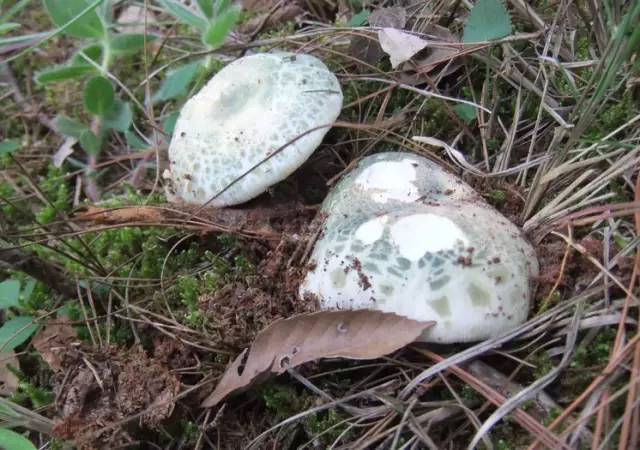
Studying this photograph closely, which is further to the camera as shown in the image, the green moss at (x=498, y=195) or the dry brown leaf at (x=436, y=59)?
the dry brown leaf at (x=436, y=59)

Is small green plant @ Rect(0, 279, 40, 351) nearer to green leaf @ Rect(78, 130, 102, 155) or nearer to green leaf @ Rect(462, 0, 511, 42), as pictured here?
green leaf @ Rect(78, 130, 102, 155)

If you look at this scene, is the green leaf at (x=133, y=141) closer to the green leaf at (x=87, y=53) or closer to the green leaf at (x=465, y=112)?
the green leaf at (x=87, y=53)

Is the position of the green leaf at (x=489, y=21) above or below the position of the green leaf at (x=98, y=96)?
above

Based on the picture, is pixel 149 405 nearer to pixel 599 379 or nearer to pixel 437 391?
pixel 437 391

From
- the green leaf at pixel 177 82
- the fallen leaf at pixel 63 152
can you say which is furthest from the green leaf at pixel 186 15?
the fallen leaf at pixel 63 152

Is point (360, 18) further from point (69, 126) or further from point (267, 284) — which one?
point (69, 126)
